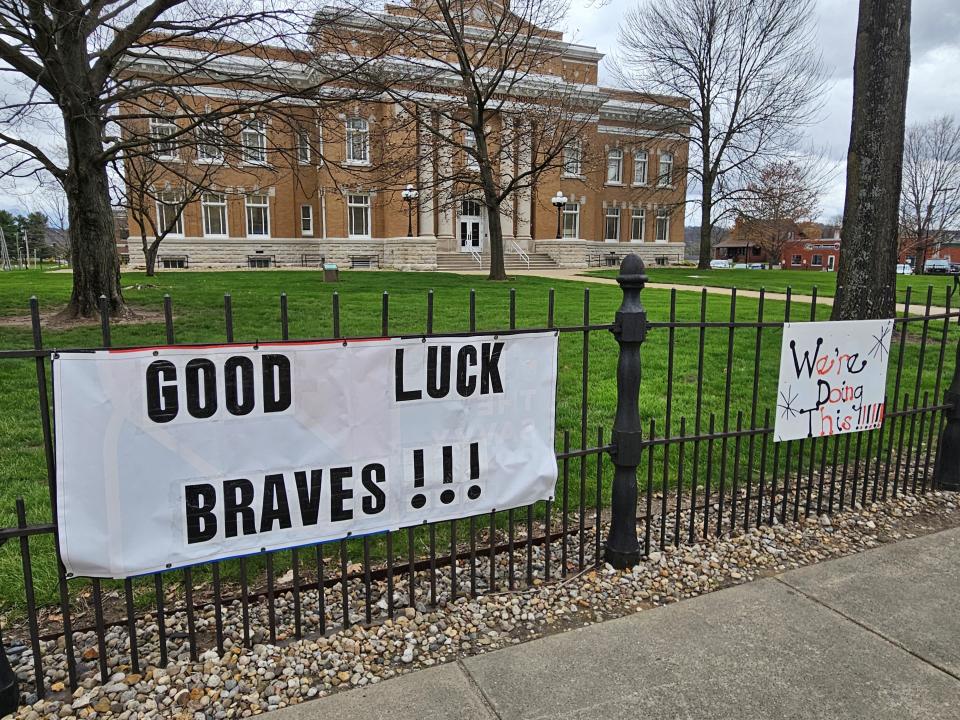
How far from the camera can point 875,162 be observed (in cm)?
711

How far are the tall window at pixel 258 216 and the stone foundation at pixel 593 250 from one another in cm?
1717

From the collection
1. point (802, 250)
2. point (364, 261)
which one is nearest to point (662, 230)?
point (364, 261)

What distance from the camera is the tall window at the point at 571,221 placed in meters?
45.2

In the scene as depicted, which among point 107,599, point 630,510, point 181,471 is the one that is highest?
point 181,471

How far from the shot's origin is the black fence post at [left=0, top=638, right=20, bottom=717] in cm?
233

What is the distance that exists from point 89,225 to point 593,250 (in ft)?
123

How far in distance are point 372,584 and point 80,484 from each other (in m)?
1.59

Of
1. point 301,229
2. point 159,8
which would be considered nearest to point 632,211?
point 301,229

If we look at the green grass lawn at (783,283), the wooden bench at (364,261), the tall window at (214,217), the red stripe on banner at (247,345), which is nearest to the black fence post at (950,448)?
the red stripe on banner at (247,345)

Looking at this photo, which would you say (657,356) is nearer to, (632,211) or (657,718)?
(657,718)

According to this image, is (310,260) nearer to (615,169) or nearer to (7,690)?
(615,169)

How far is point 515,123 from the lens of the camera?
25188mm

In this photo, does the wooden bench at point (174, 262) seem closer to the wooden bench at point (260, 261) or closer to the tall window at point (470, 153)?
the wooden bench at point (260, 261)

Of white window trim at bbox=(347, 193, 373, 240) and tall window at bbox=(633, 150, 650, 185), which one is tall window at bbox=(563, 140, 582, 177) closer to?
tall window at bbox=(633, 150, 650, 185)
